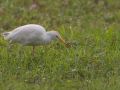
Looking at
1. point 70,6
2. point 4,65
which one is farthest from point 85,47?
point 70,6

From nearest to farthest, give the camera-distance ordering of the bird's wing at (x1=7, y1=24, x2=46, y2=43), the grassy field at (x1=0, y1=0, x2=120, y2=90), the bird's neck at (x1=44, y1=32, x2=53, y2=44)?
1. the grassy field at (x1=0, y1=0, x2=120, y2=90)
2. the bird's wing at (x1=7, y1=24, x2=46, y2=43)
3. the bird's neck at (x1=44, y1=32, x2=53, y2=44)

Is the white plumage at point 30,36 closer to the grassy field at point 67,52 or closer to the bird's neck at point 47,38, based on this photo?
the bird's neck at point 47,38

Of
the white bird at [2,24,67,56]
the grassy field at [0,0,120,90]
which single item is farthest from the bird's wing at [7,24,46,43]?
the grassy field at [0,0,120,90]

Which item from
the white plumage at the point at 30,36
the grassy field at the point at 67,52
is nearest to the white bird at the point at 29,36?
the white plumage at the point at 30,36

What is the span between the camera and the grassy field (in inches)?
314

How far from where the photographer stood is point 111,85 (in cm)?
780

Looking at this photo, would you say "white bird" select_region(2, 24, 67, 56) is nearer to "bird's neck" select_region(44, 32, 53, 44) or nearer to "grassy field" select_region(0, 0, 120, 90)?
"bird's neck" select_region(44, 32, 53, 44)

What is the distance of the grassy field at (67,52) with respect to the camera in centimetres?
798

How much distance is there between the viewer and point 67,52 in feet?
30.0

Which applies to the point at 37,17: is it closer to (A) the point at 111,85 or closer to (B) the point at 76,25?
(B) the point at 76,25

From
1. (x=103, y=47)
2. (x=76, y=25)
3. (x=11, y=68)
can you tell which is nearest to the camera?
(x=11, y=68)

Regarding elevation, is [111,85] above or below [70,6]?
below

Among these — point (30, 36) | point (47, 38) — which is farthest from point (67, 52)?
point (30, 36)

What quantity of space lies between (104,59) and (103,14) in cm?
359
